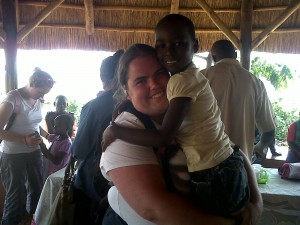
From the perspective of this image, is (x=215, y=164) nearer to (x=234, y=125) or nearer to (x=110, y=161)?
(x=110, y=161)

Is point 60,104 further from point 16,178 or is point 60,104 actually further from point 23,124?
point 16,178

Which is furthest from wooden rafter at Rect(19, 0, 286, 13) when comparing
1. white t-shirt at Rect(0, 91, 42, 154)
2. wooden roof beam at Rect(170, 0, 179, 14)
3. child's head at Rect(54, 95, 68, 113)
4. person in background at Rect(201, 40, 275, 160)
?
person in background at Rect(201, 40, 275, 160)

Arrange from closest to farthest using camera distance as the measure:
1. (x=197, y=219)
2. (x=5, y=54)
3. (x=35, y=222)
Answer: (x=197, y=219) < (x=35, y=222) < (x=5, y=54)

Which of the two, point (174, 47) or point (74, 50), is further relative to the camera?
point (74, 50)

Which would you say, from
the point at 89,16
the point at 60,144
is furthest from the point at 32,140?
the point at 89,16

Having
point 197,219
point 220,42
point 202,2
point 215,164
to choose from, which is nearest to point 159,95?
point 215,164

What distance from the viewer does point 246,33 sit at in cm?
542

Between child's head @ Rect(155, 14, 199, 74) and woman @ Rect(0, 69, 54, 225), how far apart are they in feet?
7.30

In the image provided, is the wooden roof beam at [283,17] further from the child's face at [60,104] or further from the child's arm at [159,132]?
the child's arm at [159,132]

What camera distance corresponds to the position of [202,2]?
17.4ft

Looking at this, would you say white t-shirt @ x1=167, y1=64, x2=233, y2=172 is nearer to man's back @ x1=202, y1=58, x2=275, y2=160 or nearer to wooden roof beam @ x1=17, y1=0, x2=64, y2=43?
man's back @ x1=202, y1=58, x2=275, y2=160

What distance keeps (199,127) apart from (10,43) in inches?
184

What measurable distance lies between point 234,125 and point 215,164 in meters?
1.58

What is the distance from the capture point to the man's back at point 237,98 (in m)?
2.72
